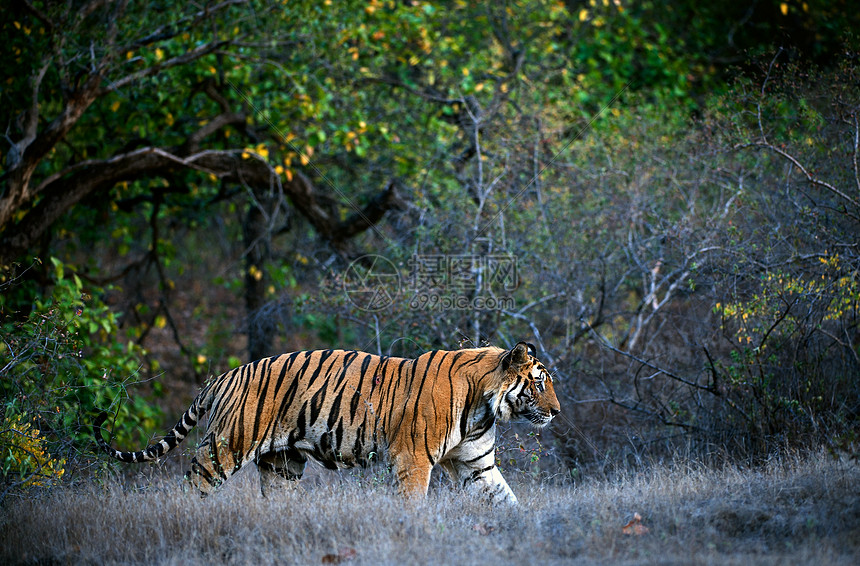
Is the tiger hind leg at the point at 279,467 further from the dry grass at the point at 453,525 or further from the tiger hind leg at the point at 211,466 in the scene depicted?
the dry grass at the point at 453,525

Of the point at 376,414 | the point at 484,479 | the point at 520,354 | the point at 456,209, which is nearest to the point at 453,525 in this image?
the point at 484,479

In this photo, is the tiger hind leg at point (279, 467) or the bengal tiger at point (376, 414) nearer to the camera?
the bengal tiger at point (376, 414)

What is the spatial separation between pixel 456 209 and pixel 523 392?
4787mm

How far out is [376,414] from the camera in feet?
21.4

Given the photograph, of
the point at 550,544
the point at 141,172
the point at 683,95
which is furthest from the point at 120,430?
the point at 683,95

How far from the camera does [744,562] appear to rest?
4.51 metres

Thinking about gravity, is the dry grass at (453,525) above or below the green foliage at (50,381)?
below

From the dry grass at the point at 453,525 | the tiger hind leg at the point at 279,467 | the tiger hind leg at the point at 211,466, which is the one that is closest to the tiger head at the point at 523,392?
the dry grass at the point at 453,525

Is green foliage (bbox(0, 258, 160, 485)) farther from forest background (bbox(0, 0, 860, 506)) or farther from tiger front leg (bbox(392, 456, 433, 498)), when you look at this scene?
tiger front leg (bbox(392, 456, 433, 498))

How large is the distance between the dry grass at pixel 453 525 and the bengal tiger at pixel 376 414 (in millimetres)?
320

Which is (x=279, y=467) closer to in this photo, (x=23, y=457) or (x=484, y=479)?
(x=484, y=479)

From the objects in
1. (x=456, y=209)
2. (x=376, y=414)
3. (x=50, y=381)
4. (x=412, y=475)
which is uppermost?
(x=456, y=209)

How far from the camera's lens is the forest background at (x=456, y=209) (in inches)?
312

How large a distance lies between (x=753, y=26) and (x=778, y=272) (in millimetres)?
11178
